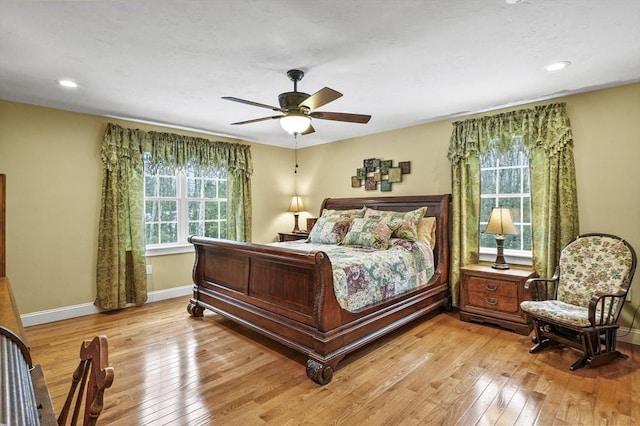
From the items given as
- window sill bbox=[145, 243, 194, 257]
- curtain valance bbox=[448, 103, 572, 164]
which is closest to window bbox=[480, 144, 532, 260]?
curtain valance bbox=[448, 103, 572, 164]

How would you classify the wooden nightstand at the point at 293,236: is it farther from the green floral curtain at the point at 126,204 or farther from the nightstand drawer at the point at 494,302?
the nightstand drawer at the point at 494,302

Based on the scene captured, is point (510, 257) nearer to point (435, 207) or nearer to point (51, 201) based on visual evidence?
point (435, 207)

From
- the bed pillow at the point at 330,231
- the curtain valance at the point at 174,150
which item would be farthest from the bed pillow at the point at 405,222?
the curtain valance at the point at 174,150

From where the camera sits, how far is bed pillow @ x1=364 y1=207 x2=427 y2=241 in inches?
154

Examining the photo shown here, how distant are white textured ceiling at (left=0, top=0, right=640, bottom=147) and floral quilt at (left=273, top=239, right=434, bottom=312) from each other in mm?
1632

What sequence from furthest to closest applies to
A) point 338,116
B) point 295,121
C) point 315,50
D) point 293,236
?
point 293,236 → point 338,116 → point 295,121 → point 315,50

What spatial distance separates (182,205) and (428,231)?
348 centimetres

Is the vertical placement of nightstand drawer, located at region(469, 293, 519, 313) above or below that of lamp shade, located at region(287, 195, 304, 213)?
below

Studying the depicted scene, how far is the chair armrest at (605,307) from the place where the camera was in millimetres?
2557

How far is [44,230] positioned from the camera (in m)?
3.73

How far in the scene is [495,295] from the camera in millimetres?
3504

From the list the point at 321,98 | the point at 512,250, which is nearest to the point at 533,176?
the point at 512,250

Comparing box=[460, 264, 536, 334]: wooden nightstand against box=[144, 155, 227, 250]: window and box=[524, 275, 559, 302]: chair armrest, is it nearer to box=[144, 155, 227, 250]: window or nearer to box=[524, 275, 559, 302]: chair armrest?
box=[524, 275, 559, 302]: chair armrest

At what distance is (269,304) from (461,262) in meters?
2.43
